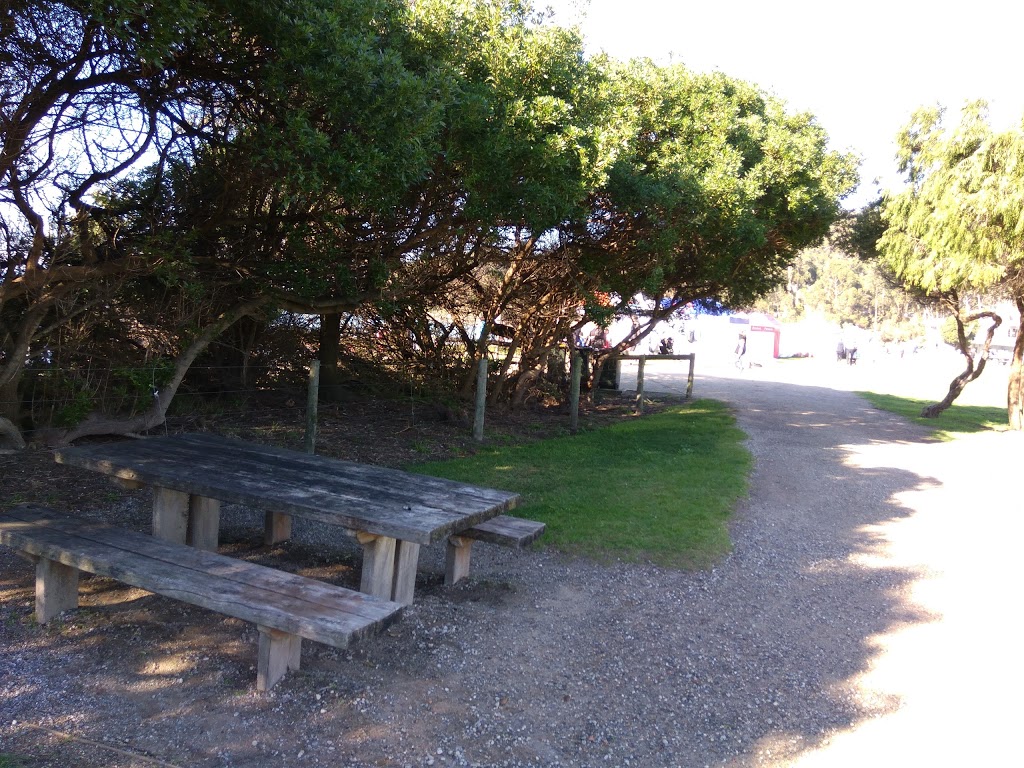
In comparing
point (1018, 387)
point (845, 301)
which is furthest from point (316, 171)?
point (845, 301)

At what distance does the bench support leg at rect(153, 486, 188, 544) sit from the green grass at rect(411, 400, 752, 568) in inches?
104

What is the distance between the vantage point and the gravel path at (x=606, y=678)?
3.20 meters

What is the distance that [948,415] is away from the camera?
18.6m

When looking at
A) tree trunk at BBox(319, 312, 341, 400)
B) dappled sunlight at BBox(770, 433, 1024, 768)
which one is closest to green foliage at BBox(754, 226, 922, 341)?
tree trunk at BBox(319, 312, 341, 400)

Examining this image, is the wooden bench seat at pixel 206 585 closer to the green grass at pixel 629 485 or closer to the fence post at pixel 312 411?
the green grass at pixel 629 485

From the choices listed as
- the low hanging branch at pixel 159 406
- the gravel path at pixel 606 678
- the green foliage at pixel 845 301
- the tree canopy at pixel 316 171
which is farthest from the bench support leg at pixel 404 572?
the green foliage at pixel 845 301

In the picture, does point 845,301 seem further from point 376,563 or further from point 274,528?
point 376,563

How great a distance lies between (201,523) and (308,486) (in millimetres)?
1221

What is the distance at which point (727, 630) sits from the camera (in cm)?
462

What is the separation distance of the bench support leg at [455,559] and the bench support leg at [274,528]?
1.38 metres

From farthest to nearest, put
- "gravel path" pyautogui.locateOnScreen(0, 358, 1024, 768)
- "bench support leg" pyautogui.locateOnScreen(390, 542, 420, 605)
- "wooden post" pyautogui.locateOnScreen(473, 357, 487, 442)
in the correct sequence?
1. "wooden post" pyautogui.locateOnScreen(473, 357, 487, 442)
2. "bench support leg" pyautogui.locateOnScreen(390, 542, 420, 605)
3. "gravel path" pyautogui.locateOnScreen(0, 358, 1024, 768)

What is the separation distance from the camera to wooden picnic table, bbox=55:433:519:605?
4.09m

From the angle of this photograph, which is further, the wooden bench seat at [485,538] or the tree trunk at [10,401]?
the tree trunk at [10,401]

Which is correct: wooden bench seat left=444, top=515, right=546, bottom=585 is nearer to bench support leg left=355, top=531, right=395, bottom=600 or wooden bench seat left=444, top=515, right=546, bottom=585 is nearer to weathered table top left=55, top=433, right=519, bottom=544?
weathered table top left=55, top=433, right=519, bottom=544
